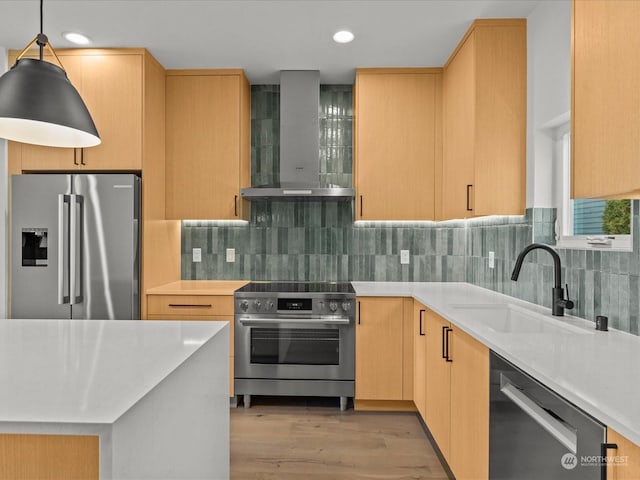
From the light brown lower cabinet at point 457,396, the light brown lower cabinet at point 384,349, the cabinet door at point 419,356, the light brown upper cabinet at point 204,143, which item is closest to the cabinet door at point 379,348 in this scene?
the light brown lower cabinet at point 384,349

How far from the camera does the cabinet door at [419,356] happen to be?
2686 millimetres

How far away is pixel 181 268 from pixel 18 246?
3.93 ft

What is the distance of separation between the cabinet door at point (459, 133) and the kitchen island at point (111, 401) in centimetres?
184

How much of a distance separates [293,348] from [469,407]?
4.94 ft

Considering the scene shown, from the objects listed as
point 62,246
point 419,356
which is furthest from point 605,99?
point 62,246

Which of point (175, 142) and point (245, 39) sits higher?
point (245, 39)

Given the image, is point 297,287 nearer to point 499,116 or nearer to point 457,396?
point 457,396

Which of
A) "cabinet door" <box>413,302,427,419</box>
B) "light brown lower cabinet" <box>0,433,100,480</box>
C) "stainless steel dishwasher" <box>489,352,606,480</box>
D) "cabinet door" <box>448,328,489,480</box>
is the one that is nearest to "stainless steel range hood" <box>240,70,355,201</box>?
"cabinet door" <box>413,302,427,419</box>

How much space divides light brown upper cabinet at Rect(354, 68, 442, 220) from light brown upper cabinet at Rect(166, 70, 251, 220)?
99 cm

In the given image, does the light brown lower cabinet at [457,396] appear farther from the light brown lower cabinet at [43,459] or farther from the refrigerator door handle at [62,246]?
the refrigerator door handle at [62,246]

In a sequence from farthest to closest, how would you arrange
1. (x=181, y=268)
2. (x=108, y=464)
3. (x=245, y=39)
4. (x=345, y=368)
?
(x=181, y=268) → (x=345, y=368) → (x=245, y=39) → (x=108, y=464)

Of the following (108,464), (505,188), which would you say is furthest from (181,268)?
(108,464)

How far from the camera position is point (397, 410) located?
121 inches

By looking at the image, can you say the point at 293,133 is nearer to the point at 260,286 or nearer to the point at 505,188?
the point at 260,286
